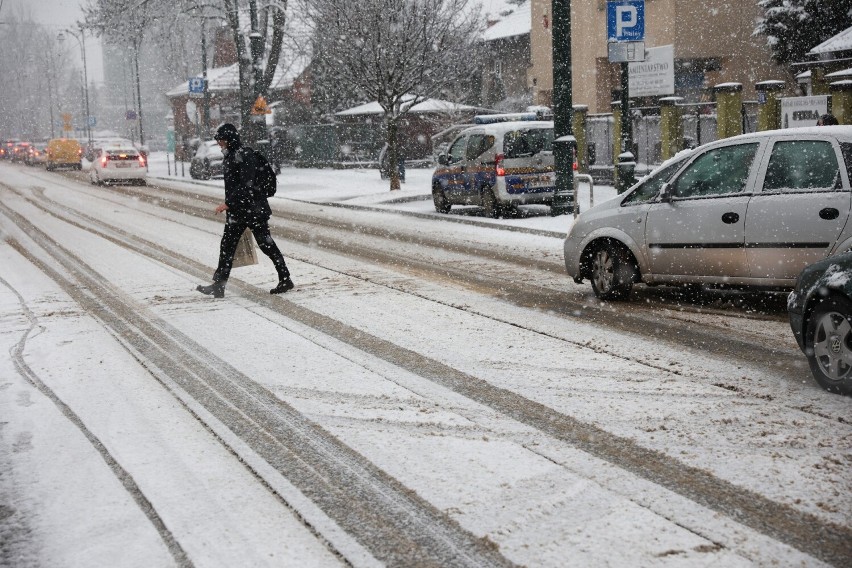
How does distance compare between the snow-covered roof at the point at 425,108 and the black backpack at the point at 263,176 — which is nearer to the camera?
the black backpack at the point at 263,176

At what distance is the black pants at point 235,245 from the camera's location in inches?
406

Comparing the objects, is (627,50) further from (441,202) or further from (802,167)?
(802,167)

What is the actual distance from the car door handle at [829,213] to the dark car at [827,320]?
1.78 metres

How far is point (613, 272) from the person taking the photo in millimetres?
9398

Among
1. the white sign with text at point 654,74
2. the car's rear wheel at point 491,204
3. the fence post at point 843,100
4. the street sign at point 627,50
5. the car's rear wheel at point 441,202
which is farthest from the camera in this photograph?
the white sign with text at point 654,74

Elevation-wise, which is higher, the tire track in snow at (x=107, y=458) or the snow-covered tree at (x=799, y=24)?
the snow-covered tree at (x=799, y=24)

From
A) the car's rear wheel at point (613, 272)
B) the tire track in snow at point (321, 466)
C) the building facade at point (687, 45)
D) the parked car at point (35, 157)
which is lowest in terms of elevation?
the tire track in snow at point (321, 466)

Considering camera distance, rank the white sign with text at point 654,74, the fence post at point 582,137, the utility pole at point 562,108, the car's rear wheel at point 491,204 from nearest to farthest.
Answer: the utility pole at point 562,108, the car's rear wheel at point 491,204, the white sign with text at point 654,74, the fence post at point 582,137

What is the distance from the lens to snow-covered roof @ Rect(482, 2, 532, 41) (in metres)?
48.0

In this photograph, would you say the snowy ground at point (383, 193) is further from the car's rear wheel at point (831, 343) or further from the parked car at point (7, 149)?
the parked car at point (7, 149)

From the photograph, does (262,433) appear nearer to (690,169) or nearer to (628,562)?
(628,562)

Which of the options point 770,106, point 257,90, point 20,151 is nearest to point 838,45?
point 770,106

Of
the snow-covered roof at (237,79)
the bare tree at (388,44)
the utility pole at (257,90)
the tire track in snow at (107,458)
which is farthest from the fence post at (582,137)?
the snow-covered roof at (237,79)

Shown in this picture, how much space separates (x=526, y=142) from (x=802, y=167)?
10738 millimetres
